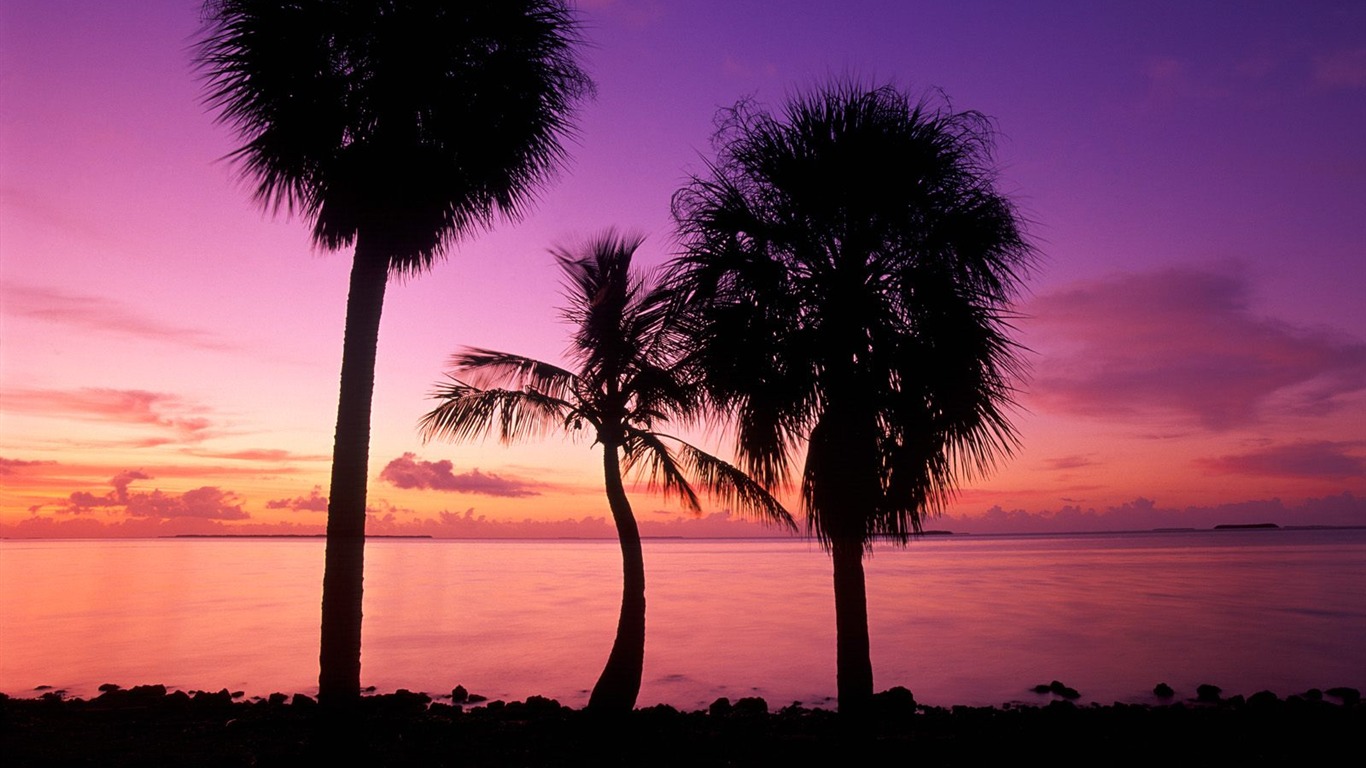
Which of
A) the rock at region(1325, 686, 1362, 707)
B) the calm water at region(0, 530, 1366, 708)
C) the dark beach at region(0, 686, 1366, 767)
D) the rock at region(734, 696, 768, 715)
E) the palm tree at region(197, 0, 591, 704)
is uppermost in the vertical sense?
the palm tree at region(197, 0, 591, 704)

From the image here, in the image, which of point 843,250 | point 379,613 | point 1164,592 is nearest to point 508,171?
point 843,250

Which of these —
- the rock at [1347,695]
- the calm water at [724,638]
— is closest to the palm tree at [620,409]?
the calm water at [724,638]

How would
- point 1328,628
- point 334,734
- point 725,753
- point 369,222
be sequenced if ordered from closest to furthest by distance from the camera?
1. point 334,734
2. point 369,222
3. point 725,753
4. point 1328,628

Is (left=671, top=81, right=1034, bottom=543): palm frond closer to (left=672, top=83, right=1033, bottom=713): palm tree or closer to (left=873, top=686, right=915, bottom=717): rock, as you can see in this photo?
(left=672, top=83, right=1033, bottom=713): palm tree

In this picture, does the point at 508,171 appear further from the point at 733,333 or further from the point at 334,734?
the point at 334,734

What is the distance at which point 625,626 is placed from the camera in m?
12.4

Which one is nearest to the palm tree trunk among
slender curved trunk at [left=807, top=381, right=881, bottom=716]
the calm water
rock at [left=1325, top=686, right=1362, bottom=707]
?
slender curved trunk at [left=807, top=381, right=881, bottom=716]

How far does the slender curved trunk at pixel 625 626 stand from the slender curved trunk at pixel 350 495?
14.4 feet

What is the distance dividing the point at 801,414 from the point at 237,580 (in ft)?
234

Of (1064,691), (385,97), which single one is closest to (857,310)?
(385,97)

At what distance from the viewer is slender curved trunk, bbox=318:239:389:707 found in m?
8.21

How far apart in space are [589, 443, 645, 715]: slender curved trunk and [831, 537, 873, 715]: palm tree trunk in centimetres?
327

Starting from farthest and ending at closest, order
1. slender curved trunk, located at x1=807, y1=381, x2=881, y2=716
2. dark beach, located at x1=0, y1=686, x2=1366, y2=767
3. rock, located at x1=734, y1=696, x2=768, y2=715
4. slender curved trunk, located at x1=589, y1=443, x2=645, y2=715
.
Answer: rock, located at x1=734, y1=696, x2=768, y2=715 → slender curved trunk, located at x1=589, y1=443, x2=645, y2=715 → dark beach, located at x1=0, y1=686, x2=1366, y2=767 → slender curved trunk, located at x1=807, y1=381, x2=881, y2=716

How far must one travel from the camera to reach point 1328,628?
33.6 m
